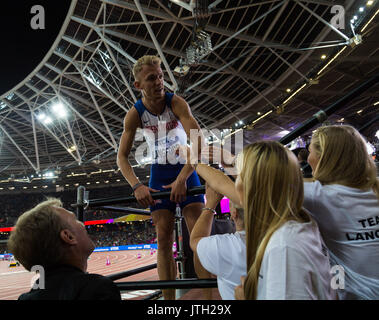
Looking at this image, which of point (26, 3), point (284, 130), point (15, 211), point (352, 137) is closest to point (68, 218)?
point (352, 137)

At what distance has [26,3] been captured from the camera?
4344mm

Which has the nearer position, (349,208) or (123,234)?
(349,208)

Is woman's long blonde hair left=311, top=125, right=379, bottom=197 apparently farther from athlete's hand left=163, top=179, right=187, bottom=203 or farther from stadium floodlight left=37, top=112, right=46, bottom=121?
stadium floodlight left=37, top=112, right=46, bottom=121

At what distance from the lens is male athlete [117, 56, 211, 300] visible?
7.30 ft

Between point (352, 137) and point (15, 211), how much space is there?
48401mm

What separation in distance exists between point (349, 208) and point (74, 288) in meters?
1.24

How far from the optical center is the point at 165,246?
2209 millimetres

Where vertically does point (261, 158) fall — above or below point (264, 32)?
below

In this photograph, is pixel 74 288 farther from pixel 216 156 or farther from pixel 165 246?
pixel 165 246

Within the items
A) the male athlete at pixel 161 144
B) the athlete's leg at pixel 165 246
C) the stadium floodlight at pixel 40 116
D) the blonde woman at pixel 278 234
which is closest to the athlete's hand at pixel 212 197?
the blonde woman at pixel 278 234

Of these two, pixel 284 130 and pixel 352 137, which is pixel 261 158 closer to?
pixel 352 137

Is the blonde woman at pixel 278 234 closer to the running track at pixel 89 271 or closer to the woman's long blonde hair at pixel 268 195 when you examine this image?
the woman's long blonde hair at pixel 268 195

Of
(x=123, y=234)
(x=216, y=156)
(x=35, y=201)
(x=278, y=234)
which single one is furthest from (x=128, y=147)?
(x=35, y=201)

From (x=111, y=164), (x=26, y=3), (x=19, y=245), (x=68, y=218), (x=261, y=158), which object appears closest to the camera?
(x=261, y=158)
